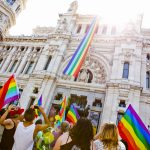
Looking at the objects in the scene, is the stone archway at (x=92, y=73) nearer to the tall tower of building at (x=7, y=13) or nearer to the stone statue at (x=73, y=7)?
the stone statue at (x=73, y=7)

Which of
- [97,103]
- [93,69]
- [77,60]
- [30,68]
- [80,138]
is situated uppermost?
[93,69]

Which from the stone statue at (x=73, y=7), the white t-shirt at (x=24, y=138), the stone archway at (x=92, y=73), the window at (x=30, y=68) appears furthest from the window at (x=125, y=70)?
the white t-shirt at (x=24, y=138)

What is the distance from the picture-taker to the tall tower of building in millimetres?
27375

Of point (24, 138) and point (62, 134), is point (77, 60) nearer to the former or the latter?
point (62, 134)

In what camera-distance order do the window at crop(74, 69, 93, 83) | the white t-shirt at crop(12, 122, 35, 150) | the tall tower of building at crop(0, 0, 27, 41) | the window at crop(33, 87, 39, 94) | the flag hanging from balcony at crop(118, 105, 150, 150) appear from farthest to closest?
the tall tower of building at crop(0, 0, 27, 41) → the window at crop(33, 87, 39, 94) → the window at crop(74, 69, 93, 83) → the flag hanging from balcony at crop(118, 105, 150, 150) → the white t-shirt at crop(12, 122, 35, 150)

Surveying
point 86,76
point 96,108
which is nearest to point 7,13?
point 86,76

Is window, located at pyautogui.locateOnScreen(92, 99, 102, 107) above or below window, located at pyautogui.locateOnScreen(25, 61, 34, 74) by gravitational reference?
below

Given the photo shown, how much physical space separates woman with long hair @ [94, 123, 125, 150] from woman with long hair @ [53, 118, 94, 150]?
16 cm

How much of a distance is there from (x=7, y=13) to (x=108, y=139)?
27.8 meters

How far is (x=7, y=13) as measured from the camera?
92.6ft

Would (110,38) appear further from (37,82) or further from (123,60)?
(37,82)

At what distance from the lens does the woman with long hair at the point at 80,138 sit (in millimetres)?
3611

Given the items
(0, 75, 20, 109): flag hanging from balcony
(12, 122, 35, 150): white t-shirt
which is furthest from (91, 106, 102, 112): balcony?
(12, 122, 35, 150): white t-shirt

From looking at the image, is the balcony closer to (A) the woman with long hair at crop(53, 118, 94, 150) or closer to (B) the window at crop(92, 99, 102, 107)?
(B) the window at crop(92, 99, 102, 107)
